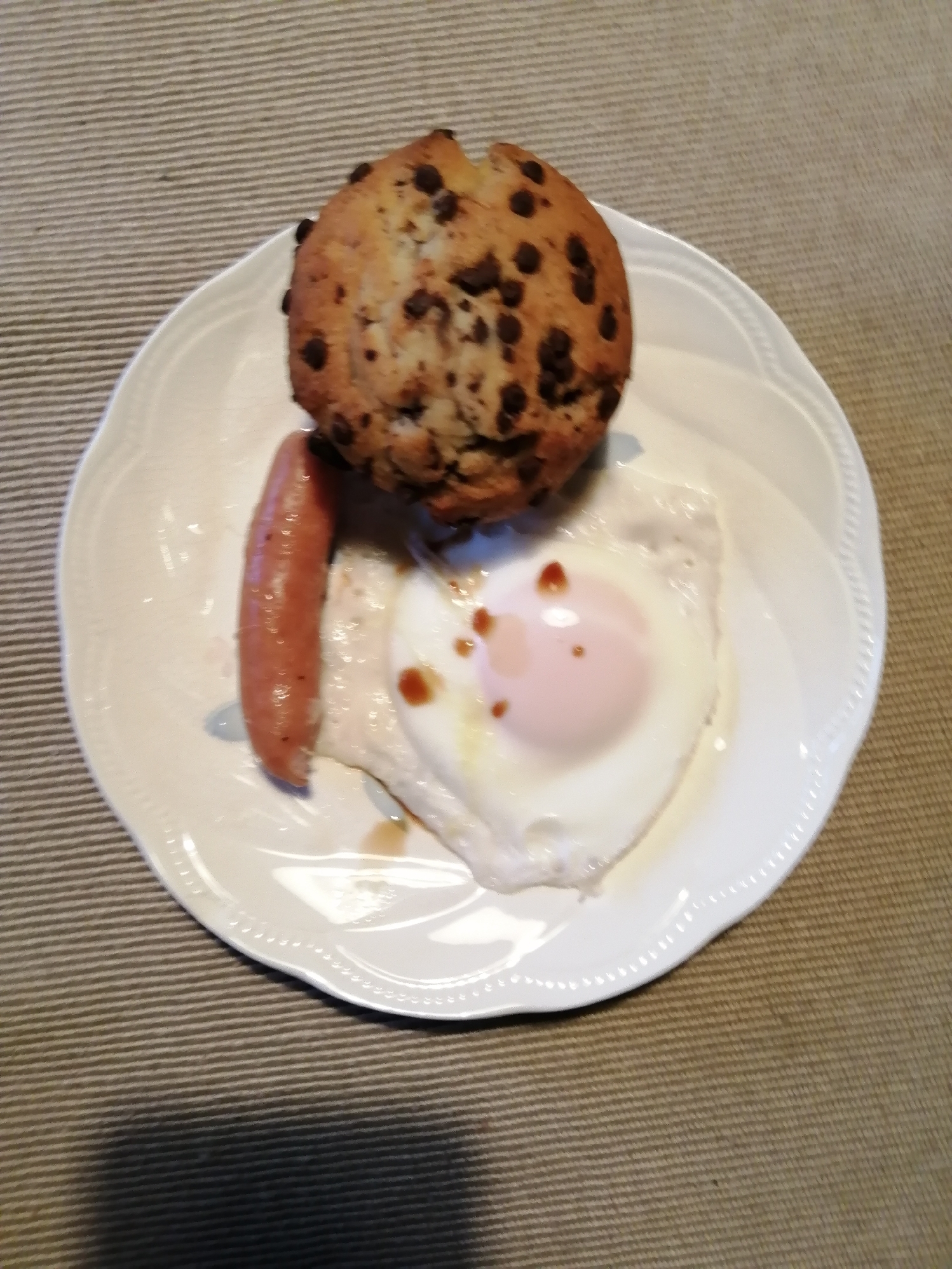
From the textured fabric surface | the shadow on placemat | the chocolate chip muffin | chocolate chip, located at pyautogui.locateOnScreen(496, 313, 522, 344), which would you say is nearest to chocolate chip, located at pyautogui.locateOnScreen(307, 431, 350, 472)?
the chocolate chip muffin

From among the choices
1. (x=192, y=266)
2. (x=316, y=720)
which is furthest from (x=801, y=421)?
(x=192, y=266)

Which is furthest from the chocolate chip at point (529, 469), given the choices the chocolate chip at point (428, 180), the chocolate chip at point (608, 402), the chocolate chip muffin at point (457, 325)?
the chocolate chip at point (428, 180)

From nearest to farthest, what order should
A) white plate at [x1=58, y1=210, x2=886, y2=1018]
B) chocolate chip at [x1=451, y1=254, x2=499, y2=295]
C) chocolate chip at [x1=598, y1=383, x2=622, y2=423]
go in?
chocolate chip at [x1=451, y1=254, x2=499, y2=295] < chocolate chip at [x1=598, y1=383, x2=622, y2=423] < white plate at [x1=58, y1=210, x2=886, y2=1018]

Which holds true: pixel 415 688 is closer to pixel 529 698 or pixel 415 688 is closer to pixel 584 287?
pixel 529 698

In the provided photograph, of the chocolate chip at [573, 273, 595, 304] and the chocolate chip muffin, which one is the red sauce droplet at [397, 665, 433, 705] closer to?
the chocolate chip muffin

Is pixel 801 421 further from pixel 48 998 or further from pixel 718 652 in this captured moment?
pixel 48 998

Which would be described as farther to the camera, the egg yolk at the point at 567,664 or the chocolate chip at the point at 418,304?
the egg yolk at the point at 567,664

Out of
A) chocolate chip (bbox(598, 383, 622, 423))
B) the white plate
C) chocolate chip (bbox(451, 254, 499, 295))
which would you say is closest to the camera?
chocolate chip (bbox(451, 254, 499, 295))

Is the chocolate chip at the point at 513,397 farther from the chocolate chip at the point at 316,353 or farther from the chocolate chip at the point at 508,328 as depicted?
the chocolate chip at the point at 316,353
